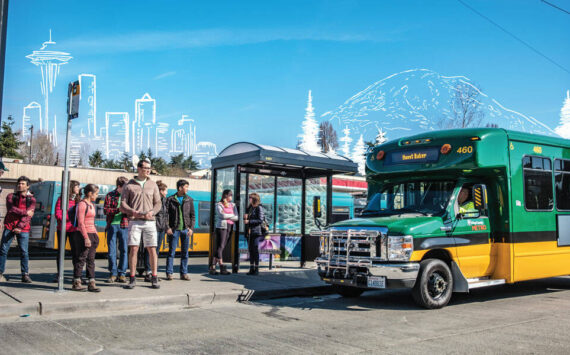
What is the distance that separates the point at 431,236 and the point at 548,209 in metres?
3.31

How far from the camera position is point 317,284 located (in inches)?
406

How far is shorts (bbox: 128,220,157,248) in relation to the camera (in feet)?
28.7

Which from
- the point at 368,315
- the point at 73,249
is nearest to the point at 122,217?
the point at 73,249

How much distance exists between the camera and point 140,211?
8.70m

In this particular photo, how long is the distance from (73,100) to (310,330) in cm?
538

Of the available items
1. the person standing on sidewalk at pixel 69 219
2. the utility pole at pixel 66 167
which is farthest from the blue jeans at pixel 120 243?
the utility pole at pixel 66 167

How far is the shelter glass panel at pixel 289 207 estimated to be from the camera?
46.0ft

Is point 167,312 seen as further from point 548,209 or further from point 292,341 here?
point 548,209

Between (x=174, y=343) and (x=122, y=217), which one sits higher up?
(x=122, y=217)

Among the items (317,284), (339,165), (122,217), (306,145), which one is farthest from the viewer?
(306,145)

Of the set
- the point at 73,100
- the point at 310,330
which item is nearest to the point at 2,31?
the point at 73,100

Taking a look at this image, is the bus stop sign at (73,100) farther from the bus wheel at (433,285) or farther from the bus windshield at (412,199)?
the bus wheel at (433,285)

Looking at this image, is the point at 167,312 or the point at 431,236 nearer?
the point at 167,312

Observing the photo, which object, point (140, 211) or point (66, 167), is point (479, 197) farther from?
point (66, 167)
